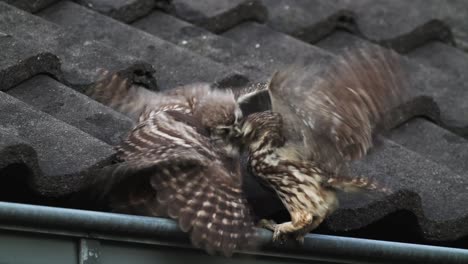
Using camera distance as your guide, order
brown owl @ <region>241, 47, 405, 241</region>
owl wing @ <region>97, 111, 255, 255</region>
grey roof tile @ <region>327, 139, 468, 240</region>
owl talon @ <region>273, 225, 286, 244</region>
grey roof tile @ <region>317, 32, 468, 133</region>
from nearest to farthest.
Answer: owl wing @ <region>97, 111, 255, 255</region> → owl talon @ <region>273, 225, 286, 244</region> → grey roof tile @ <region>327, 139, 468, 240</region> → brown owl @ <region>241, 47, 405, 241</region> → grey roof tile @ <region>317, 32, 468, 133</region>

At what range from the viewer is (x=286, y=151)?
163 inches

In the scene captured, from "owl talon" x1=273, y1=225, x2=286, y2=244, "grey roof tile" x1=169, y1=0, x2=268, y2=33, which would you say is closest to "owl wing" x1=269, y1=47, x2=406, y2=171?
"owl talon" x1=273, y1=225, x2=286, y2=244

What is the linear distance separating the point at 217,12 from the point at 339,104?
132cm

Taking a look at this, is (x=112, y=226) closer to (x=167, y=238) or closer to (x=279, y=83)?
(x=167, y=238)

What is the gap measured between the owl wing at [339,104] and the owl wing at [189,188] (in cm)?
25

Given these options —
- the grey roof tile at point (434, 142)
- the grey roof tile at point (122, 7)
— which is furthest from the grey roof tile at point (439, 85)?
the grey roof tile at point (122, 7)

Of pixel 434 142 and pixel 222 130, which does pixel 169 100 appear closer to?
pixel 222 130

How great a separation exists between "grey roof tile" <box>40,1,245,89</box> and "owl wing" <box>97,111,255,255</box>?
734 millimetres

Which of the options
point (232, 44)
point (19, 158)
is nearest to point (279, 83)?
point (19, 158)

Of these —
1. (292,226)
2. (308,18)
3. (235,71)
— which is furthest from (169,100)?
(308,18)

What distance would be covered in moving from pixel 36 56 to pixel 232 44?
108 centimetres

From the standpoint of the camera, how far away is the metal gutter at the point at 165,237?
11.3 feet

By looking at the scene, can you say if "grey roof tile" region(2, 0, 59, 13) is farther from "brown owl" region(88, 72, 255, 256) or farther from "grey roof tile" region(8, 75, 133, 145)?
"brown owl" region(88, 72, 255, 256)

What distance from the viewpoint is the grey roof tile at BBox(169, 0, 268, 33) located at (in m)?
5.30
